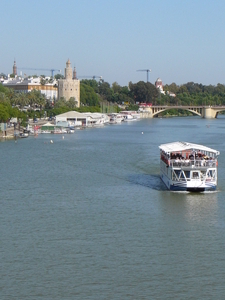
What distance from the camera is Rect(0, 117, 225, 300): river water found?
1259cm

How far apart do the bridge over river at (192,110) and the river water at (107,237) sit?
72.1 meters

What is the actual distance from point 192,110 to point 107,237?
3402 inches

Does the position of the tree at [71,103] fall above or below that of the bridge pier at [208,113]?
above

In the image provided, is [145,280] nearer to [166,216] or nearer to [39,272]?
[39,272]

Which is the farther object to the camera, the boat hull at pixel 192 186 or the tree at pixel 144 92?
the tree at pixel 144 92

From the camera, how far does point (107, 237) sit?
15.7 meters

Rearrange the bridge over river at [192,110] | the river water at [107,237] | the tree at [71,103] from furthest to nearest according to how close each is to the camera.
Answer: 1. the bridge over river at [192,110]
2. the tree at [71,103]
3. the river water at [107,237]

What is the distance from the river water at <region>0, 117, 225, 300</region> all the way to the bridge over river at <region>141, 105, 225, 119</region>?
7210cm

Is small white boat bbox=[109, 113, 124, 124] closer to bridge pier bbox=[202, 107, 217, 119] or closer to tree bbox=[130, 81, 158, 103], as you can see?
bridge pier bbox=[202, 107, 217, 119]

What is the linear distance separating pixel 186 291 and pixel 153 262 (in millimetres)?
1587

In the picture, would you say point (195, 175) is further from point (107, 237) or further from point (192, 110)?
point (192, 110)

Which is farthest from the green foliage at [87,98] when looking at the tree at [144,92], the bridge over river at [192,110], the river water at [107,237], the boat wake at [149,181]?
the boat wake at [149,181]

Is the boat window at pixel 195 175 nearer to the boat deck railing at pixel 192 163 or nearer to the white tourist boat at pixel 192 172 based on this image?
the white tourist boat at pixel 192 172

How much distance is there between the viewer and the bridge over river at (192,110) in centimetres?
9759
